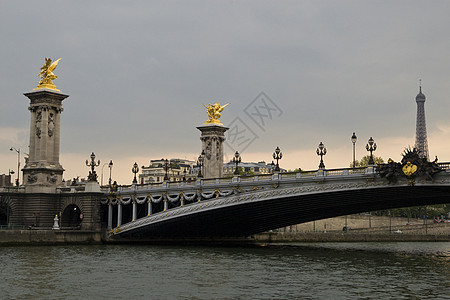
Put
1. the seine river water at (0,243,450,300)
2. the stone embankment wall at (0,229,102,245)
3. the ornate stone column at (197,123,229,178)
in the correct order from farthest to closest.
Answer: the ornate stone column at (197,123,229,178)
the stone embankment wall at (0,229,102,245)
the seine river water at (0,243,450,300)

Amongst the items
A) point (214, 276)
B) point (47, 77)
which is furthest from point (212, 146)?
point (214, 276)

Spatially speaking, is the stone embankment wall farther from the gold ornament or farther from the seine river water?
the gold ornament

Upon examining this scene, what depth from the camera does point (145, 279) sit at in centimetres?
4019

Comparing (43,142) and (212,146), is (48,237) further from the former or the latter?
(212,146)

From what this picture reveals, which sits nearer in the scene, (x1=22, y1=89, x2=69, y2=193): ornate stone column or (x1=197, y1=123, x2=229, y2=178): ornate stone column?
(x1=22, y1=89, x2=69, y2=193): ornate stone column

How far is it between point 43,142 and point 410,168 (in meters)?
42.2

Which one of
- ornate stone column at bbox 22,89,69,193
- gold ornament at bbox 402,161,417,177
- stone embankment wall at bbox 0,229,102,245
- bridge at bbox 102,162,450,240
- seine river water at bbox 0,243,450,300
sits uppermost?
ornate stone column at bbox 22,89,69,193

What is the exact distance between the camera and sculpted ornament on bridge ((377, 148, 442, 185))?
52.8 m

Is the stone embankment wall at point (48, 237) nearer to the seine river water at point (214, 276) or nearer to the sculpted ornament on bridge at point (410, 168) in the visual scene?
the seine river water at point (214, 276)

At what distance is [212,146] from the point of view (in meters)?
103

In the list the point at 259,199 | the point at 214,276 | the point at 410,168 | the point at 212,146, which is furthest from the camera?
the point at 212,146

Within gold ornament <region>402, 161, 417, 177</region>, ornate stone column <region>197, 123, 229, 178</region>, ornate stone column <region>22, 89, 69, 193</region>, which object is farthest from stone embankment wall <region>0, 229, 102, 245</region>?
gold ornament <region>402, 161, 417, 177</region>

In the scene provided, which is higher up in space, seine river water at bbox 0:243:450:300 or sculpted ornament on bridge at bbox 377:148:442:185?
sculpted ornament on bridge at bbox 377:148:442:185

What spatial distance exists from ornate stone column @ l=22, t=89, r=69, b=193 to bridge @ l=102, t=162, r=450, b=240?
6752 mm
